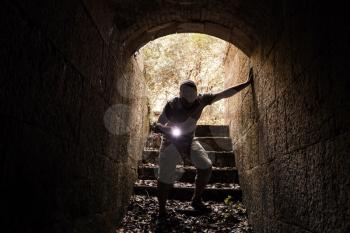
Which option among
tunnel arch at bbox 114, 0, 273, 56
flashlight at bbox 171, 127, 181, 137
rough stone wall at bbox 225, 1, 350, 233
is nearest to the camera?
A: rough stone wall at bbox 225, 1, 350, 233

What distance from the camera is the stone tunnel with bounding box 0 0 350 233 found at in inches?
57.6

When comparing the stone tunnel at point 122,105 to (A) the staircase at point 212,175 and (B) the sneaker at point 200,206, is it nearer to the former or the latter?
(B) the sneaker at point 200,206

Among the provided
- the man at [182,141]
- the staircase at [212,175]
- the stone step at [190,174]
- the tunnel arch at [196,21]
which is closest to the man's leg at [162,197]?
the man at [182,141]

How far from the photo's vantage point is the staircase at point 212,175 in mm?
4902

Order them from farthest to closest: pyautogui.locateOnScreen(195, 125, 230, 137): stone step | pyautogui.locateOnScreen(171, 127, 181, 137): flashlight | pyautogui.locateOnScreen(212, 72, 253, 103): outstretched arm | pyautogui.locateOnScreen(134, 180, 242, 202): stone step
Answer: pyautogui.locateOnScreen(195, 125, 230, 137): stone step
pyautogui.locateOnScreen(134, 180, 242, 202): stone step
pyautogui.locateOnScreen(171, 127, 181, 137): flashlight
pyautogui.locateOnScreen(212, 72, 253, 103): outstretched arm

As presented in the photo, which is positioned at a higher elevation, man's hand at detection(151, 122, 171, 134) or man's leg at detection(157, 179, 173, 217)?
man's hand at detection(151, 122, 171, 134)

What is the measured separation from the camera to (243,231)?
3910 mm

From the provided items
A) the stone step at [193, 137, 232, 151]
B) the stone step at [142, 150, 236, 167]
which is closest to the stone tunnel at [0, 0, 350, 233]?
the stone step at [142, 150, 236, 167]

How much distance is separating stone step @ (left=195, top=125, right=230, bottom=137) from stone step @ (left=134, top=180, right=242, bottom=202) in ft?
5.69

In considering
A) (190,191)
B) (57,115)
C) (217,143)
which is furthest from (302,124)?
(217,143)

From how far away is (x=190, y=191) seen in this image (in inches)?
194

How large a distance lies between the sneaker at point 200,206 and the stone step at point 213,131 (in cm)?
241

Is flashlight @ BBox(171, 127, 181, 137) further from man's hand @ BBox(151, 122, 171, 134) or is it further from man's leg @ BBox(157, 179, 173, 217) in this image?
man's leg @ BBox(157, 179, 173, 217)

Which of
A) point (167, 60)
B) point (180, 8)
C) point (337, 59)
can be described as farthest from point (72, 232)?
point (167, 60)
